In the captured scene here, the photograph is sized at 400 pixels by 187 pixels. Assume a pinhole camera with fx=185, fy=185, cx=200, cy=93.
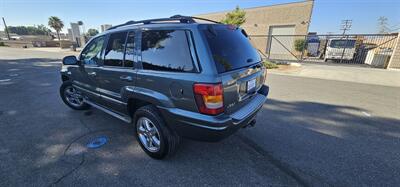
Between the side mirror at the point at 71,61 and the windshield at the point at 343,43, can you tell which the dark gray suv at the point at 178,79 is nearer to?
the side mirror at the point at 71,61

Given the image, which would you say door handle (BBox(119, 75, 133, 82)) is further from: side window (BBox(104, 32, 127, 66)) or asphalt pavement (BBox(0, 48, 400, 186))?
asphalt pavement (BBox(0, 48, 400, 186))

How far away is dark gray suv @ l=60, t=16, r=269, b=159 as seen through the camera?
201cm

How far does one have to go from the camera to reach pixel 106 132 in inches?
132

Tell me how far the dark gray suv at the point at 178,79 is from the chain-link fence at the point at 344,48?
46.9 feet

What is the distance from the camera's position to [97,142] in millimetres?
3035

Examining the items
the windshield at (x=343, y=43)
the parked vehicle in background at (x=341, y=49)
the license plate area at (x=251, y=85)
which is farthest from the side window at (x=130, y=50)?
the windshield at (x=343, y=43)

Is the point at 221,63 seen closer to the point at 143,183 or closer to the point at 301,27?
the point at 143,183

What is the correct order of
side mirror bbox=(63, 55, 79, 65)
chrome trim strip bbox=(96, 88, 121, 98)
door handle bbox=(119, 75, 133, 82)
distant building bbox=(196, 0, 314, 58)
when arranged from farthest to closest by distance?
1. distant building bbox=(196, 0, 314, 58)
2. side mirror bbox=(63, 55, 79, 65)
3. chrome trim strip bbox=(96, 88, 121, 98)
4. door handle bbox=(119, 75, 133, 82)

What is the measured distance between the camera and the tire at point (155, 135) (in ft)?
7.92

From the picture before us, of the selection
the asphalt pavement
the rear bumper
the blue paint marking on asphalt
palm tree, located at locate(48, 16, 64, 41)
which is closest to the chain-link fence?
the asphalt pavement

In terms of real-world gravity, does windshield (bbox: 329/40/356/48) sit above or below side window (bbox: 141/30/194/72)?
above

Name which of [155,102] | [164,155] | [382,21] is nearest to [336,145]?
[164,155]

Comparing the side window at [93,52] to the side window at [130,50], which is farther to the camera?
the side window at [93,52]

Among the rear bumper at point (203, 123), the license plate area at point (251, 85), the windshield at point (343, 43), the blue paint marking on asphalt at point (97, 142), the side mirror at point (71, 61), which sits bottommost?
the blue paint marking on asphalt at point (97, 142)
